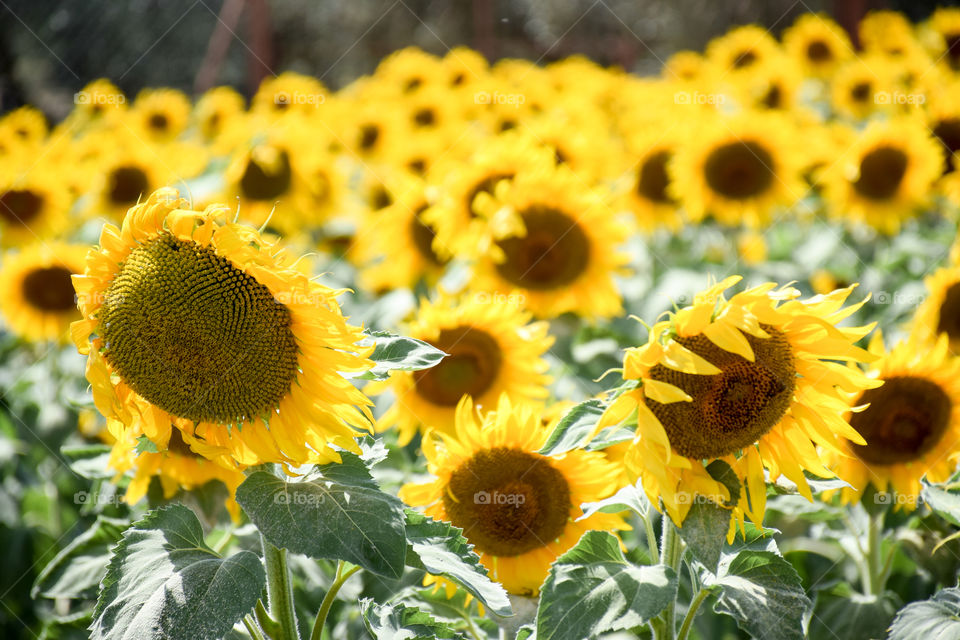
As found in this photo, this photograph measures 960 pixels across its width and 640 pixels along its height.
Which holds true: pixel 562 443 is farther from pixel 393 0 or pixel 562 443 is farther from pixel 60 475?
pixel 393 0

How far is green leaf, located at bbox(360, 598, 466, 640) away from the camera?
1519 millimetres

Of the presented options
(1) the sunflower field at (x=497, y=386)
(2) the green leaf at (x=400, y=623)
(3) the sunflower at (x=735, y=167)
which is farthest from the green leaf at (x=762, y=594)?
(3) the sunflower at (x=735, y=167)

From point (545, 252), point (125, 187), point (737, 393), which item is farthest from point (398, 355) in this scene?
point (125, 187)

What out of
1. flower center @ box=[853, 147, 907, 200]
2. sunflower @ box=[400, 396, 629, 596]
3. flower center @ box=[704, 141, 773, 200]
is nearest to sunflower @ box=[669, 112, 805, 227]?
flower center @ box=[704, 141, 773, 200]

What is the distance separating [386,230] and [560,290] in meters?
0.86

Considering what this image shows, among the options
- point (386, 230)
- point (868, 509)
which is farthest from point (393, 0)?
point (868, 509)

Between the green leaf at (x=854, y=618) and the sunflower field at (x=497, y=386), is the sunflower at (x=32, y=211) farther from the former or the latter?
the green leaf at (x=854, y=618)

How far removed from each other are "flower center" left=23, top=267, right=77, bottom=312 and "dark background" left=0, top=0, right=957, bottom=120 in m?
7.13

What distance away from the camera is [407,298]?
3.48m

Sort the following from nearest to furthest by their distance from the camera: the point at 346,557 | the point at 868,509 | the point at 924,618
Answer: the point at 346,557
the point at 924,618
the point at 868,509

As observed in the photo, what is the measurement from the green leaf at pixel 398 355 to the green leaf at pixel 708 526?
487mm

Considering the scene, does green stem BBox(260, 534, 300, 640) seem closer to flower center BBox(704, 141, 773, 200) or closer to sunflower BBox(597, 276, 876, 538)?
sunflower BBox(597, 276, 876, 538)

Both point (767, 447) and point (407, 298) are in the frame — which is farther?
point (407, 298)

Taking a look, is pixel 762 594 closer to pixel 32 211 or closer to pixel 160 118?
pixel 32 211
